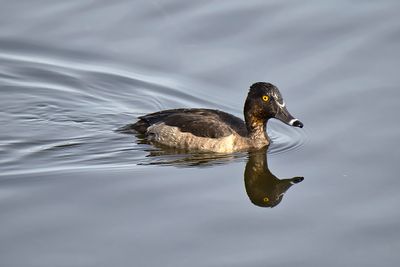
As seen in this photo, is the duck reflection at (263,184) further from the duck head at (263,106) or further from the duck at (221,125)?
the duck head at (263,106)

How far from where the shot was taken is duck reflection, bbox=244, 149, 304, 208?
40.9 ft

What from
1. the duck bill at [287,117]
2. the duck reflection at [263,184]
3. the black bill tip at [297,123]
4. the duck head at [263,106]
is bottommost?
the duck reflection at [263,184]

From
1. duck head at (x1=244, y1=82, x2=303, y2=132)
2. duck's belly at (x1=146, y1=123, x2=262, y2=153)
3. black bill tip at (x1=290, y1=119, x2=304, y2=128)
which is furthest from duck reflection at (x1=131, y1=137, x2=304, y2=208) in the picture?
black bill tip at (x1=290, y1=119, x2=304, y2=128)

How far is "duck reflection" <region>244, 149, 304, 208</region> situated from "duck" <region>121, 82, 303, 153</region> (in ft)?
2.00

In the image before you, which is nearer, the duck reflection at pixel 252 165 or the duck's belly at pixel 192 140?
the duck reflection at pixel 252 165

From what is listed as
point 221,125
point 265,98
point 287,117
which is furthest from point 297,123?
point 221,125

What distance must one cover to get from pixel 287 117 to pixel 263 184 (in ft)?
5.30

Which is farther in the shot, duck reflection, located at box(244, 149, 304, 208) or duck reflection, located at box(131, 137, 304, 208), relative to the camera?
duck reflection, located at box(131, 137, 304, 208)

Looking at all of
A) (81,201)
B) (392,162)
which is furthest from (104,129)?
(392,162)

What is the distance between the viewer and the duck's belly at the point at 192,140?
576 inches

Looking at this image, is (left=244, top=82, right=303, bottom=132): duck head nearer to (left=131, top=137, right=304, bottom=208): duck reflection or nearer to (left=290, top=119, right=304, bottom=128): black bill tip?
(left=290, top=119, right=304, bottom=128): black bill tip

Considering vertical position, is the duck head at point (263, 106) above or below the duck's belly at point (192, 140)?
above

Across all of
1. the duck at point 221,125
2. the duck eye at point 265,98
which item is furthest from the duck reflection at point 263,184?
the duck eye at point 265,98

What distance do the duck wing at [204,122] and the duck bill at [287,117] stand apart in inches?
25.8
